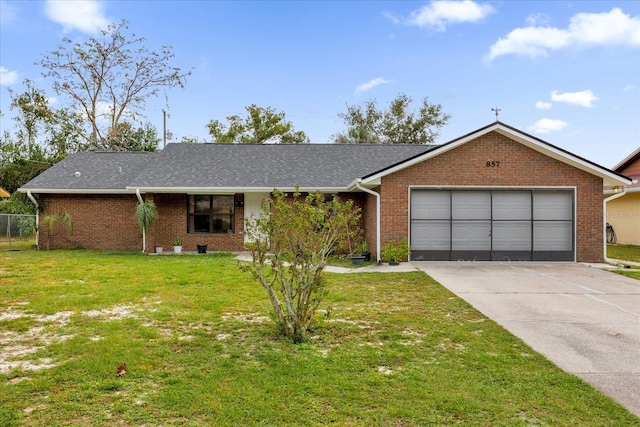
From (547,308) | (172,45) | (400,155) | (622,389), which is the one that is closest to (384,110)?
(172,45)

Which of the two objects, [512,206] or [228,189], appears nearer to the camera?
[512,206]

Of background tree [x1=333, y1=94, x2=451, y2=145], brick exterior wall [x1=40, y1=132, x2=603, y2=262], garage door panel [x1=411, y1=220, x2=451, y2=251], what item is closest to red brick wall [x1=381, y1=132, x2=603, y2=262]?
brick exterior wall [x1=40, y1=132, x2=603, y2=262]

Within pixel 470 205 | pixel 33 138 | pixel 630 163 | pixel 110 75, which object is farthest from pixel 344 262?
pixel 33 138

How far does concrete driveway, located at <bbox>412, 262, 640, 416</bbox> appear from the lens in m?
4.19

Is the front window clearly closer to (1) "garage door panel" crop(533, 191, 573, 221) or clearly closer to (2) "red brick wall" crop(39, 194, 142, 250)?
(2) "red brick wall" crop(39, 194, 142, 250)

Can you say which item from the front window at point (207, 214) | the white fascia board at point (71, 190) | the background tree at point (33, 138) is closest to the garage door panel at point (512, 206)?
the front window at point (207, 214)

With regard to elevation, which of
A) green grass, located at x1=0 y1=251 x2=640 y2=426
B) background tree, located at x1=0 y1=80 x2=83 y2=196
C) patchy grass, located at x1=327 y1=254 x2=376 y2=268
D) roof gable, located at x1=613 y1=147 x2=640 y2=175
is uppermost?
background tree, located at x1=0 y1=80 x2=83 y2=196

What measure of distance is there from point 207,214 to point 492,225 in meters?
9.84

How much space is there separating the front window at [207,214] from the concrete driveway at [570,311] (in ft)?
25.4

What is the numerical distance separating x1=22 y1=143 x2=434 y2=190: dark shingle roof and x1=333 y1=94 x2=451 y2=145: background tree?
18818 mm

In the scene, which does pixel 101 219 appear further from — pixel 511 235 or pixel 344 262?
pixel 511 235

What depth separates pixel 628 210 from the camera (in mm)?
19797

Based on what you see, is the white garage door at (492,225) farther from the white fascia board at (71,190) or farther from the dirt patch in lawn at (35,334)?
the white fascia board at (71,190)

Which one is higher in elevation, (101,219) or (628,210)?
(628,210)
